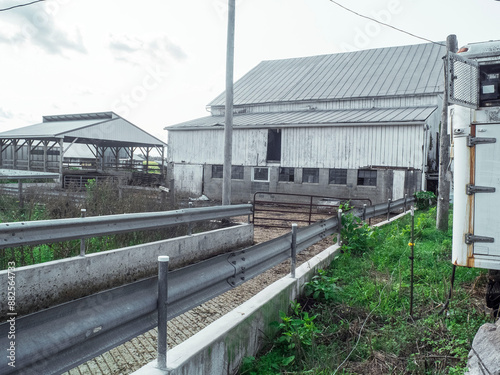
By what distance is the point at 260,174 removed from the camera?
80.7 feet

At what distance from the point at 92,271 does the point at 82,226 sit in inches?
30.6

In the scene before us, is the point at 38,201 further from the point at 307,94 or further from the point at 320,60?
the point at 320,60

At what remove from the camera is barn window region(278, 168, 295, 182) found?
2362 centimetres

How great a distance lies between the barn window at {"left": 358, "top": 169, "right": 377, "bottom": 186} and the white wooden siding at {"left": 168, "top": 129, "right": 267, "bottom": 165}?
606cm

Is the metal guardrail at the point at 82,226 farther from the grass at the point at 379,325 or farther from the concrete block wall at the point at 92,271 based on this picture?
the grass at the point at 379,325

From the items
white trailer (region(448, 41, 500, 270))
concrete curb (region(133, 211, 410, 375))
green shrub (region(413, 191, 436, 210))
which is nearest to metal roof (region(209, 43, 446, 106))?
green shrub (region(413, 191, 436, 210))

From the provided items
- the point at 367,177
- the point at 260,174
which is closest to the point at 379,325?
the point at 367,177

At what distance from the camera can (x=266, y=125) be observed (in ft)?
80.0

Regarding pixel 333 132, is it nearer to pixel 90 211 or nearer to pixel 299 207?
pixel 299 207

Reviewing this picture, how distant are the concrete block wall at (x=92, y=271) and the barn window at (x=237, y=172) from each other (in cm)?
1703

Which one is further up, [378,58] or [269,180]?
[378,58]

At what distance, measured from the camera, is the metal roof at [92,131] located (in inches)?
1131

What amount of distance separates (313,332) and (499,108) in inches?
122

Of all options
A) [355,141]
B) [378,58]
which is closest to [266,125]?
[355,141]
